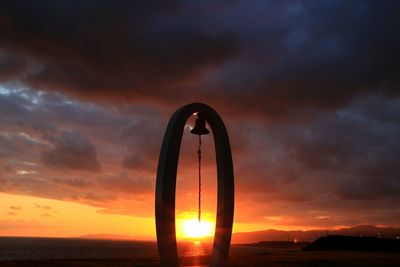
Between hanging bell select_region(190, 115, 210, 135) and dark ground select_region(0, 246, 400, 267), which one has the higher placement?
hanging bell select_region(190, 115, 210, 135)

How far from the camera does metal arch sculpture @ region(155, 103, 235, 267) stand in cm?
1266

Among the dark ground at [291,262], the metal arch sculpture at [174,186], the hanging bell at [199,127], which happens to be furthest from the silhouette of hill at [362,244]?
the hanging bell at [199,127]

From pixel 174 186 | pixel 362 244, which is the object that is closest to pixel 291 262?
pixel 174 186

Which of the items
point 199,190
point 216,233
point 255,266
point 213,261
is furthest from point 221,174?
point 255,266

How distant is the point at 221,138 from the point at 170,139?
2.28 meters

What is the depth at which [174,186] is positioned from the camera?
13016 mm

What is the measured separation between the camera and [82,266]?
37.6 m

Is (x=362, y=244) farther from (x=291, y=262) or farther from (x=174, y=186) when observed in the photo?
(x=174, y=186)

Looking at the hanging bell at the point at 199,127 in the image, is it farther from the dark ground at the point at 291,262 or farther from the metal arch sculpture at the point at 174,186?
the dark ground at the point at 291,262

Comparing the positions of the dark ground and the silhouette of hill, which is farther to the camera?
the silhouette of hill

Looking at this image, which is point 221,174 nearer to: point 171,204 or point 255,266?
point 171,204

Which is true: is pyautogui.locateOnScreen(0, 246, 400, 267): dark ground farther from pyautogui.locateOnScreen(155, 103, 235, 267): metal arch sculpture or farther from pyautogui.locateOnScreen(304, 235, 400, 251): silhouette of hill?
pyautogui.locateOnScreen(155, 103, 235, 267): metal arch sculpture

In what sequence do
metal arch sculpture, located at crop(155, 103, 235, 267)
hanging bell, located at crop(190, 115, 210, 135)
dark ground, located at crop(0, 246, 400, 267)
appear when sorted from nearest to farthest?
metal arch sculpture, located at crop(155, 103, 235, 267), hanging bell, located at crop(190, 115, 210, 135), dark ground, located at crop(0, 246, 400, 267)

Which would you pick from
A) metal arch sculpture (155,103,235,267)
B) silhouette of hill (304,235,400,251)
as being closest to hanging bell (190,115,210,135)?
metal arch sculpture (155,103,235,267)
